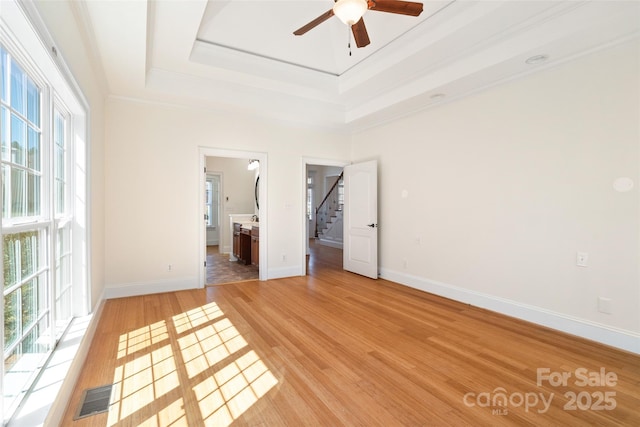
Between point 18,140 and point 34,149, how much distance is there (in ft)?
0.84

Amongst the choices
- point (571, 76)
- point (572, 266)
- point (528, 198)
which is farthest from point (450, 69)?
point (572, 266)

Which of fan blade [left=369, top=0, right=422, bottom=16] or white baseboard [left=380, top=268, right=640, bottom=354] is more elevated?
fan blade [left=369, top=0, right=422, bottom=16]

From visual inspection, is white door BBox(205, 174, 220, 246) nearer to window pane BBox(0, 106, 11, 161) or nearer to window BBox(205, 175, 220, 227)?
window BBox(205, 175, 220, 227)

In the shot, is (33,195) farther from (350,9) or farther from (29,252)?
(350,9)

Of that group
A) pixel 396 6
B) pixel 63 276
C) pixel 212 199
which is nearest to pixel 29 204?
pixel 63 276

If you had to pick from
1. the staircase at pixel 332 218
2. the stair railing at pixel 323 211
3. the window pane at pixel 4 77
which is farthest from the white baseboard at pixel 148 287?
the stair railing at pixel 323 211

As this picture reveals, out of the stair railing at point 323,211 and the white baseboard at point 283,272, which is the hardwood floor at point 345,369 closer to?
the white baseboard at point 283,272

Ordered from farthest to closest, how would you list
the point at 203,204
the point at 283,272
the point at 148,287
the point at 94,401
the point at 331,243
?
the point at 331,243 < the point at 283,272 < the point at 203,204 < the point at 148,287 < the point at 94,401

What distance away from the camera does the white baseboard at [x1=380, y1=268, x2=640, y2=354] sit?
2.74 m

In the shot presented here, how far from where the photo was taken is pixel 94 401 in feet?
6.38

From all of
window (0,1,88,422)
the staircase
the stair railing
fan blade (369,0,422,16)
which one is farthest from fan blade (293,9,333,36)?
the stair railing

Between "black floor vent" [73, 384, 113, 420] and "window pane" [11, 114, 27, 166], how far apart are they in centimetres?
152

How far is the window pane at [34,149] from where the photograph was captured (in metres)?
1.86

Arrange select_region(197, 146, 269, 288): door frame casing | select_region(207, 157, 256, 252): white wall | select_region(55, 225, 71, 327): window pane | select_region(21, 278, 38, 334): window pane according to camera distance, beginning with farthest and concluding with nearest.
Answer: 1. select_region(207, 157, 256, 252): white wall
2. select_region(197, 146, 269, 288): door frame casing
3. select_region(55, 225, 71, 327): window pane
4. select_region(21, 278, 38, 334): window pane
